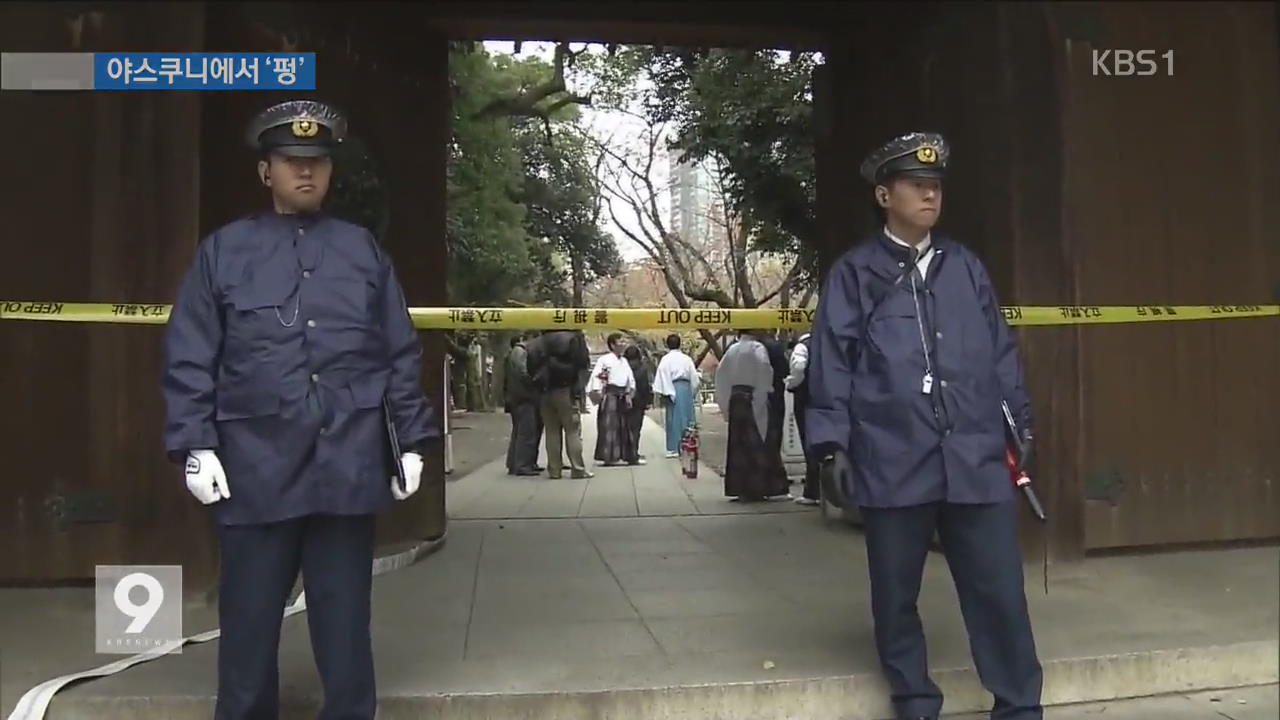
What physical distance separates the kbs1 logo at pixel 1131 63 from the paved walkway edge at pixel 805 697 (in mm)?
2857

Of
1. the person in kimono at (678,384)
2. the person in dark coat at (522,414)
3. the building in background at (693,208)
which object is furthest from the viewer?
the building in background at (693,208)

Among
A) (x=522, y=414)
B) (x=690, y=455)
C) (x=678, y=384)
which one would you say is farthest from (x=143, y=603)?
(x=678, y=384)

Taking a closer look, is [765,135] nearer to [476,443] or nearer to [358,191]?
[358,191]

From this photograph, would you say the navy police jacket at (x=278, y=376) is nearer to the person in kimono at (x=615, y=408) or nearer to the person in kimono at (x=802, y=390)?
the person in kimono at (x=802, y=390)

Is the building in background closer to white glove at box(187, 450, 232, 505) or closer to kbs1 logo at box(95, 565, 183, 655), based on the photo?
kbs1 logo at box(95, 565, 183, 655)

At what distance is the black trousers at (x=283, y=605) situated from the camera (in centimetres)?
296

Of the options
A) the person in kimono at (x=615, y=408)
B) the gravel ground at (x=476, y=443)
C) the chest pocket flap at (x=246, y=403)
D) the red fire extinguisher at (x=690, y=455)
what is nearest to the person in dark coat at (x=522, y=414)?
the gravel ground at (x=476, y=443)

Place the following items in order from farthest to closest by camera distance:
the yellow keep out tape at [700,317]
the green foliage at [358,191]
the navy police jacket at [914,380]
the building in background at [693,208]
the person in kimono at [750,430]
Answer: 1. the building in background at [693,208]
2. the person in kimono at [750,430]
3. the green foliage at [358,191]
4. the yellow keep out tape at [700,317]
5. the navy police jacket at [914,380]

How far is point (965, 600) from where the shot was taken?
3318mm

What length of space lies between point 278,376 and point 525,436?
8.62m

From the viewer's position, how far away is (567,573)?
546 cm

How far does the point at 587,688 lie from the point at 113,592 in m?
2.26

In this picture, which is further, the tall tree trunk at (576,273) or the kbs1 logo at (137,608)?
the tall tree trunk at (576,273)

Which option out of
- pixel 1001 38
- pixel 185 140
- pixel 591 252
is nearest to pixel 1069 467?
pixel 1001 38
